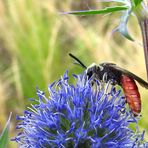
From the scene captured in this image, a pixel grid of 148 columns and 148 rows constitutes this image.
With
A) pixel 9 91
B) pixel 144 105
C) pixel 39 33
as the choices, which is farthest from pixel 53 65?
pixel 144 105

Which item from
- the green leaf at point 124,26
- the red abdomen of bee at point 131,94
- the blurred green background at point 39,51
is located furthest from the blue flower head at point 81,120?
the blurred green background at point 39,51

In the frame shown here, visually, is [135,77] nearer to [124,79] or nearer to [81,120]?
[124,79]

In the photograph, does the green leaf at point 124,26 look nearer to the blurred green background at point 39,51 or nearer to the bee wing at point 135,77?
the bee wing at point 135,77

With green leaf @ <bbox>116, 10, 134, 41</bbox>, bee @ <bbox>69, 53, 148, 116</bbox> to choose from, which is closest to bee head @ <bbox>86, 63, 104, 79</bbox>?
bee @ <bbox>69, 53, 148, 116</bbox>

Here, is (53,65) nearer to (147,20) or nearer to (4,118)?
(4,118)

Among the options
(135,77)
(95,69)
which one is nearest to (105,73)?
(95,69)
